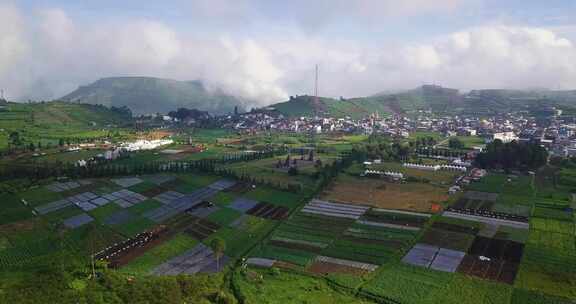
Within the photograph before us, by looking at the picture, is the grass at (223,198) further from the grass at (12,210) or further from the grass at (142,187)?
the grass at (12,210)

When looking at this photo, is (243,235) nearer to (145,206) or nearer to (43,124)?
(145,206)

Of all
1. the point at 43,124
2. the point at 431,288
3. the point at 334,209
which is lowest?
the point at 431,288

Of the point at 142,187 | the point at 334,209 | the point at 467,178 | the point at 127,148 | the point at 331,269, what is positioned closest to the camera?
the point at 331,269

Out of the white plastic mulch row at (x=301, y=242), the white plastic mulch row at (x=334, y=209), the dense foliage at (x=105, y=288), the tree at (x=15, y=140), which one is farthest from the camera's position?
the tree at (x=15, y=140)

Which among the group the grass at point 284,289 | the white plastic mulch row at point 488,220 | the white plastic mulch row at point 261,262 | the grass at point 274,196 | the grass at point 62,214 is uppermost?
the grass at point 274,196

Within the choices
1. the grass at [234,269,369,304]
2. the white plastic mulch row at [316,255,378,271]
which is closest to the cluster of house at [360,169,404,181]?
the white plastic mulch row at [316,255,378,271]

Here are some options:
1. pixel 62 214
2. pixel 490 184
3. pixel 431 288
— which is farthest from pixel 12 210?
pixel 490 184

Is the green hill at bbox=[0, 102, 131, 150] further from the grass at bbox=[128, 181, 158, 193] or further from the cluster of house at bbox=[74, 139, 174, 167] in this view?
the grass at bbox=[128, 181, 158, 193]

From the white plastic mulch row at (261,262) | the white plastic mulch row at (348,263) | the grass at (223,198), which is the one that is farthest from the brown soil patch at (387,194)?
the white plastic mulch row at (261,262)
